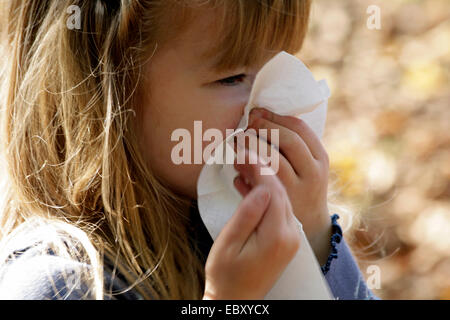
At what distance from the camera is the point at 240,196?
0.94m

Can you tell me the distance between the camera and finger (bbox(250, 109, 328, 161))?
99cm

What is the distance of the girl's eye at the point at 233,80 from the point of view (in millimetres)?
963

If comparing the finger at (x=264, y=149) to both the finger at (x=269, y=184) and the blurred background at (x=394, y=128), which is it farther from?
the blurred background at (x=394, y=128)

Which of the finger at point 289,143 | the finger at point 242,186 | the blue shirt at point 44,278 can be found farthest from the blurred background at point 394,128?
the blue shirt at point 44,278

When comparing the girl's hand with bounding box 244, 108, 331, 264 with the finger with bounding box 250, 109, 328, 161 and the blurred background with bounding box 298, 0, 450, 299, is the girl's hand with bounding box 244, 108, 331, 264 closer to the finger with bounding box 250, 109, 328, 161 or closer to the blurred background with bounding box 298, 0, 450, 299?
the finger with bounding box 250, 109, 328, 161

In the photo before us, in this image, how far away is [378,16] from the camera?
2.39 m

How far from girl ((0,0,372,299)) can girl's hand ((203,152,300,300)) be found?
0.09 meters

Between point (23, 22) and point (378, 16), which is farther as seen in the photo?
point (378, 16)

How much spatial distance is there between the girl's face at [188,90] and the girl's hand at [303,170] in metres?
0.06

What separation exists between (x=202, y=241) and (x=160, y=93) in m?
0.30
